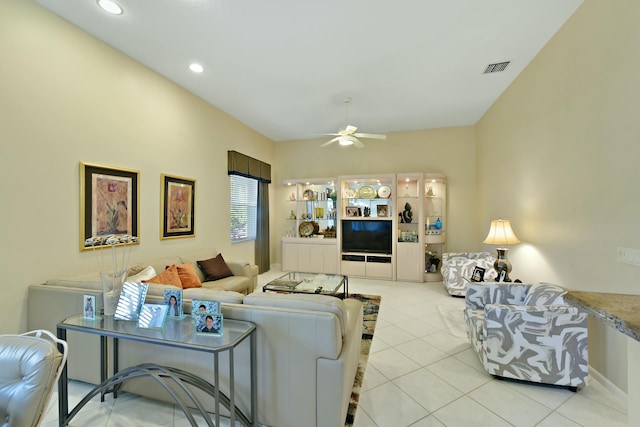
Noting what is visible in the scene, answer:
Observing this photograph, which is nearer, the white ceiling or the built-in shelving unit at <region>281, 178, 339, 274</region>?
the white ceiling

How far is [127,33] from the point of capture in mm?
2822

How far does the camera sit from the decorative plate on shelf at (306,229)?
6.50 metres

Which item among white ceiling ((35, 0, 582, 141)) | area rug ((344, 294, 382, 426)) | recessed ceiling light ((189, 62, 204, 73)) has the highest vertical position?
recessed ceiling light ((189, 62, 204, 73))

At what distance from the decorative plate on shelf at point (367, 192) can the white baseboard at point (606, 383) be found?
13.8ft

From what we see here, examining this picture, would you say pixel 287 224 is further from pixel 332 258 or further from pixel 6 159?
pixel 6 159

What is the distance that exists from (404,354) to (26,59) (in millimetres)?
4462

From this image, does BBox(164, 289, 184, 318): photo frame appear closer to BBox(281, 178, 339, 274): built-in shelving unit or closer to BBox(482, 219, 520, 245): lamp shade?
BBox(482, 219, 520, 245): lamp shade

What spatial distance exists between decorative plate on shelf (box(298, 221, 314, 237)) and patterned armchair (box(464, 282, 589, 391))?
14.5 feet

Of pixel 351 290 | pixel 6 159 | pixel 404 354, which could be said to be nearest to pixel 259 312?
pixel 404 354

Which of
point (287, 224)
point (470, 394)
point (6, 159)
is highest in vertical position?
point (6, 159)

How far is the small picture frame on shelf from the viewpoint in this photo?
20.1 ft

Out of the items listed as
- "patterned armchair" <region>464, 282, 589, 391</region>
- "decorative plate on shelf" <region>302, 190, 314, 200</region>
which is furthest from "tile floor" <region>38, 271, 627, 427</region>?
"decorative plate on shelf" <region>302, 190, 314, 200</region>

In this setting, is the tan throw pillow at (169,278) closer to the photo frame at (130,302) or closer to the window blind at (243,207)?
the photo frame at (130,302)

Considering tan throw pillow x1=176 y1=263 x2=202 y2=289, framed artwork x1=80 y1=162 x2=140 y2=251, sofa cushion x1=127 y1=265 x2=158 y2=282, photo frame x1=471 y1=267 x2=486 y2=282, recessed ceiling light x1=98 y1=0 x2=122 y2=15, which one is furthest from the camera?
photo frame x1=471 y1=267 x2=486 y2=282
